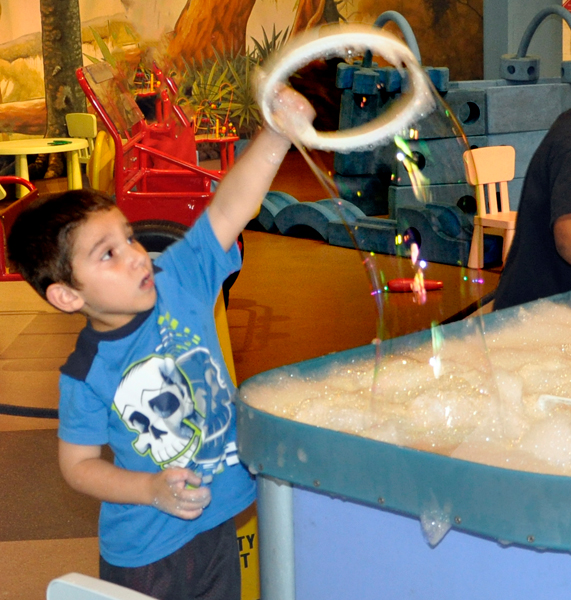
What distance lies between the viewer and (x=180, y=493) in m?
0.98

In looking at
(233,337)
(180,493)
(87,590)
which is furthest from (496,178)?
(87,590)

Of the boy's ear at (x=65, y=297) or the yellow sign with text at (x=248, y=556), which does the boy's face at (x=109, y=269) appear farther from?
the yellow sign with text at (x=248, y=556)

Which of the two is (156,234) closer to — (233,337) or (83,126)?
(233,337)

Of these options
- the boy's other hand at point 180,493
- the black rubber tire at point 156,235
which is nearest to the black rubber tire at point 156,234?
the black rubber tire at point 156,235

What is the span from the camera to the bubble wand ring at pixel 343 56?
0.93 metres

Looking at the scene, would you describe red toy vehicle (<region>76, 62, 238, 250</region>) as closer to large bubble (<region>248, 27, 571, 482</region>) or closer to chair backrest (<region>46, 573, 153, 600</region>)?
large bubble (<region>248, 27, 571, 482</region>)

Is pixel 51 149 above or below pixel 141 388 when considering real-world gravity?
below

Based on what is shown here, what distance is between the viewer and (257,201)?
3.89 feet

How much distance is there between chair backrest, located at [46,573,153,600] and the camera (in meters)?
0.71

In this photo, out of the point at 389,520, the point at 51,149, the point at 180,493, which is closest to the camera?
the point at 389,520

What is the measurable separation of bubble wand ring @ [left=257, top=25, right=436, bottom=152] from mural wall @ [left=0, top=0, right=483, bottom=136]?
7535 millimetres

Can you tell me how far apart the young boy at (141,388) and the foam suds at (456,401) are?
116mm

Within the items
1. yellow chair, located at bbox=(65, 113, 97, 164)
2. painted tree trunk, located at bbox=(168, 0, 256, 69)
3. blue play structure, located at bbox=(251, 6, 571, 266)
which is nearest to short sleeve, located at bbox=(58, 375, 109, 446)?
blue play structure, located at bbox=(251, 6, 571, 266)

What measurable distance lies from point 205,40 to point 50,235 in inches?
339
